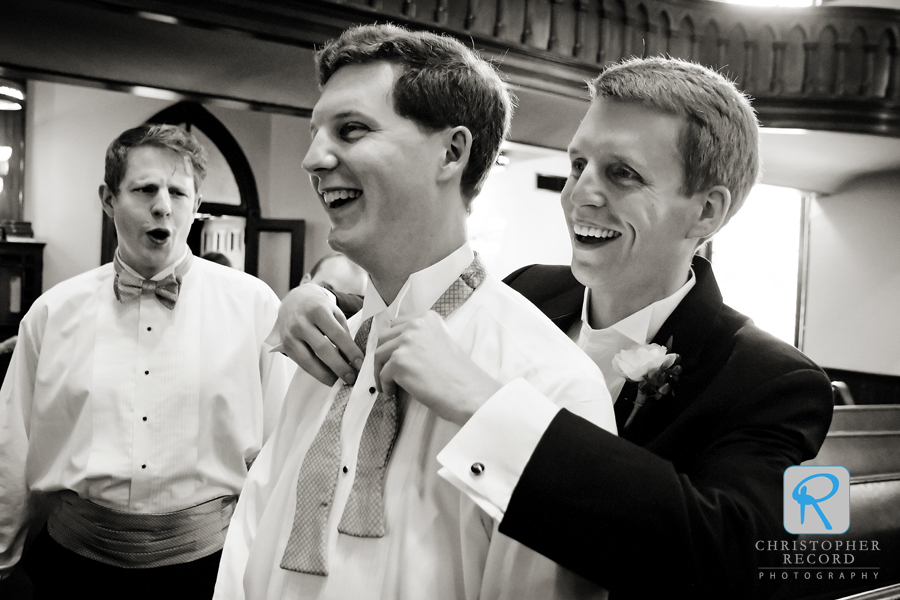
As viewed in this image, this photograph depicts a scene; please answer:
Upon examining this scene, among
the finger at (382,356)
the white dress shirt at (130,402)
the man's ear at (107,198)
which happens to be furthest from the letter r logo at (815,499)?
the man's ear at (107,198)

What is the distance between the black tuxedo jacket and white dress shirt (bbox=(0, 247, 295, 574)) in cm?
154

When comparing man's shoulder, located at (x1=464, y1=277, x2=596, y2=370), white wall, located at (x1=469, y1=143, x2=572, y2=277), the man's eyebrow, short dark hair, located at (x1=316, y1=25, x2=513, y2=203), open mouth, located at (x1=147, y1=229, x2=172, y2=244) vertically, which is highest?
white wall, located at (x1=469, y1=143, x2=572, y2=277)

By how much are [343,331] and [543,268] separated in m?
0.76

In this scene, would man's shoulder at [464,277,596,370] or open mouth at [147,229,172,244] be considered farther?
open mouth at [147,229,172,244]

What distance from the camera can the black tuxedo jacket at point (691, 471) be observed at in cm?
103

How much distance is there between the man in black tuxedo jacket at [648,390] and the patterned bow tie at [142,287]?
1.32 m

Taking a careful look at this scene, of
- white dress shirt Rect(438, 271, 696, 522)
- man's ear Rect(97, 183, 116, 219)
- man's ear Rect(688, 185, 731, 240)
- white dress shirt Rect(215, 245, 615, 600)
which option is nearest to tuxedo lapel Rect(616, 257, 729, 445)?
man's ear Rect(688, 185, 731, 240)

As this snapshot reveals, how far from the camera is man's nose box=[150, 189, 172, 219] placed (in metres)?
2.53

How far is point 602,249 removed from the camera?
57.9 inches

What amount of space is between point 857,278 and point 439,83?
1103 centimetres

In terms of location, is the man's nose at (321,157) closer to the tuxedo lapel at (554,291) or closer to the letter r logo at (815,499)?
the tuxedo lapel at (554,291)

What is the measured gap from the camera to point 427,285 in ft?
4.09

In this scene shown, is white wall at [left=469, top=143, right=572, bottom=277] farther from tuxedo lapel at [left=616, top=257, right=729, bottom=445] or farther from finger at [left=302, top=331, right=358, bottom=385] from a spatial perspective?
finger at [left=302, top=331, right=358, bottom=385]

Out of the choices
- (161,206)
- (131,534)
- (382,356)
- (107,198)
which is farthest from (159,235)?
(382,356)
